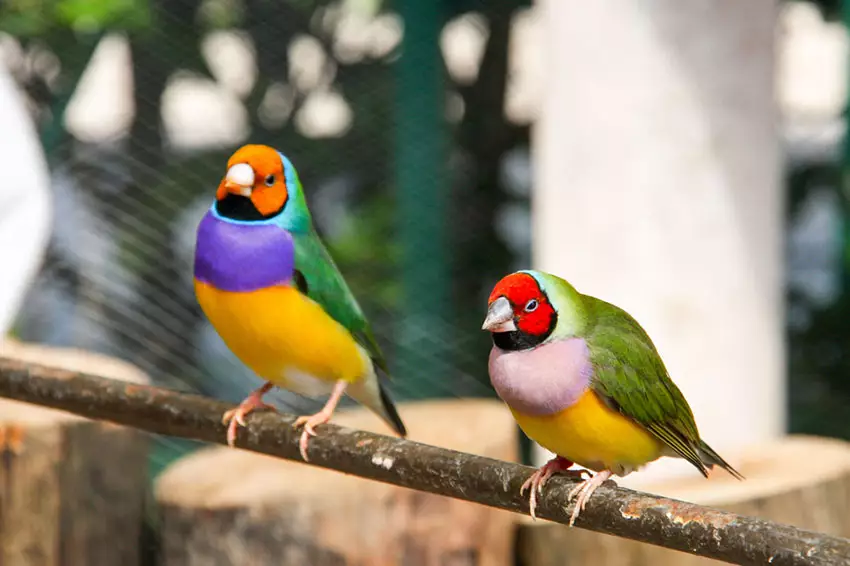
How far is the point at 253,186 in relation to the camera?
2.92 feet

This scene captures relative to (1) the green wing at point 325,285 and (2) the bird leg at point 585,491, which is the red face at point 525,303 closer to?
(2) the bird leg at point 585,491

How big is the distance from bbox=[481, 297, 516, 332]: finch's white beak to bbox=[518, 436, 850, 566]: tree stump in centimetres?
83

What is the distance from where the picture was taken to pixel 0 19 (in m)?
2.41

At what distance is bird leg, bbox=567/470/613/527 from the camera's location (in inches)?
32.9

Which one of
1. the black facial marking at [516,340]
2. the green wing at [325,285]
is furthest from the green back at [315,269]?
the black facial marking at [516,340]

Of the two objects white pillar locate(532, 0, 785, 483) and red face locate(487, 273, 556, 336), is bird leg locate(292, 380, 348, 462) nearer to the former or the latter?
red face locate(487, 273, 556, 336)

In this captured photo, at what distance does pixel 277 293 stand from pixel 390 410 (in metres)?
0.20

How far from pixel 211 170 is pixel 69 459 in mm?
862

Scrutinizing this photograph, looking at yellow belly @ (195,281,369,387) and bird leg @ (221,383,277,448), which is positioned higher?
yellow belly @ (195,281,369,387)

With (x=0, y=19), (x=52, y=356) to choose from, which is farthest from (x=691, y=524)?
(x=0, y=19)

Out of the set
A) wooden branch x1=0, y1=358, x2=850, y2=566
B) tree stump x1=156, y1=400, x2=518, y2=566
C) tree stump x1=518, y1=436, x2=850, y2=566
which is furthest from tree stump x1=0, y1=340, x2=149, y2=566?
tree stump x1=518, y1=436, x2=850, y2=566

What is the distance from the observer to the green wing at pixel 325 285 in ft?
3.26

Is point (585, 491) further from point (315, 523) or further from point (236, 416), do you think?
point (315, 523)

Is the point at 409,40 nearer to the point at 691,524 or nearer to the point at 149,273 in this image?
the point at 149,273
